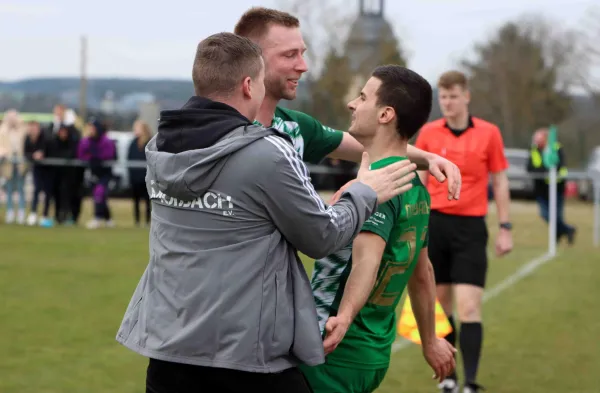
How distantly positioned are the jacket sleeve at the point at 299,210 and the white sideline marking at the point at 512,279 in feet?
19.3

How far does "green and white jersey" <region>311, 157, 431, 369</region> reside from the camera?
152 inches

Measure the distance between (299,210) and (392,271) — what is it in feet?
2.44

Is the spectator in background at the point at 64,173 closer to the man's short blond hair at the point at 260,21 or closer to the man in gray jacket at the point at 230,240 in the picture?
Result: the man's short blond hair at the point at 260,21

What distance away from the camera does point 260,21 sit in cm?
482

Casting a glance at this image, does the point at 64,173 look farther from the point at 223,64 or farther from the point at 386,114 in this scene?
the point at 223,64

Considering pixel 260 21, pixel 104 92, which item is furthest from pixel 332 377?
pixel 104 92

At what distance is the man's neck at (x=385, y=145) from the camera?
3992 millimetres

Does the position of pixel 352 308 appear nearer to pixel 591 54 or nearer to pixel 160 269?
pixel 160 269

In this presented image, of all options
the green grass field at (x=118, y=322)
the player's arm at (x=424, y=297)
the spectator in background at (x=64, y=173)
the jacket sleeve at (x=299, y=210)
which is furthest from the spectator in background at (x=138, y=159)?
the jacket sleeve at (x=299, y=210)

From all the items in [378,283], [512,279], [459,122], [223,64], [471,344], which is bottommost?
[512,279]

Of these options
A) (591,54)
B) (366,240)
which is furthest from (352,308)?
(591,54)

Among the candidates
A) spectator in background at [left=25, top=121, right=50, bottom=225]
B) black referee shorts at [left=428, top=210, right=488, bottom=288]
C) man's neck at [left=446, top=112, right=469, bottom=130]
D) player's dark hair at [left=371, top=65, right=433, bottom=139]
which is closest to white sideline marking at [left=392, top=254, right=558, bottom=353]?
black referee shorts at [left=428, top=210, right=488, bottom=288]

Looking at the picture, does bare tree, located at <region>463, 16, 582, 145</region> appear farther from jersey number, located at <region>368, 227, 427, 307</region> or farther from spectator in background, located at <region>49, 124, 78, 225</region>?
jersey number, located at <region>368, 227, 427, 307</region>

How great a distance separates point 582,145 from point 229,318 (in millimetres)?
47714
